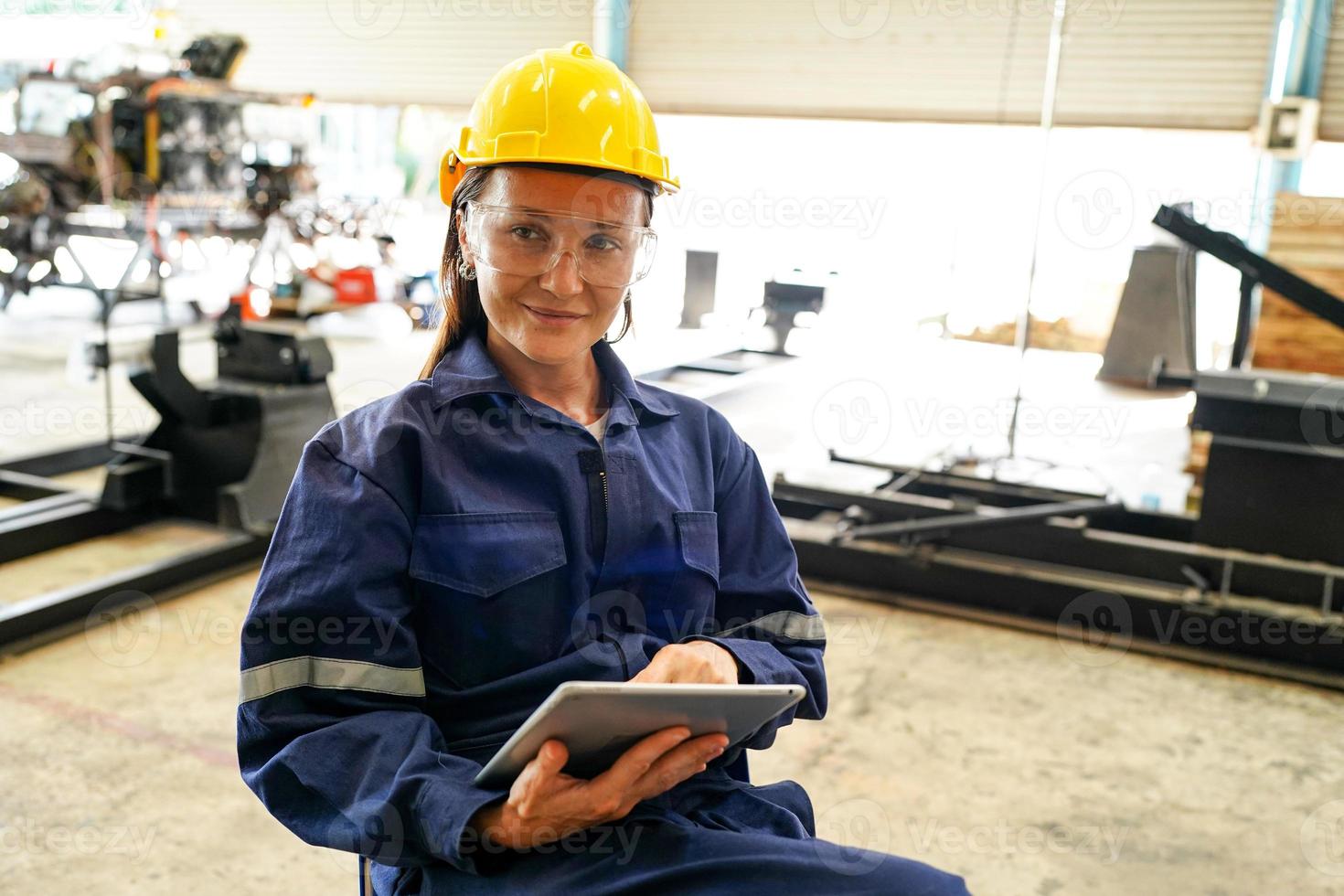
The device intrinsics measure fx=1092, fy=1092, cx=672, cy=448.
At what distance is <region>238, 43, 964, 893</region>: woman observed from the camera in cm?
115

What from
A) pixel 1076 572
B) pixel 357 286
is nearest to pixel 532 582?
pixel 1076 572

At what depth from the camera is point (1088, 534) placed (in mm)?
4020

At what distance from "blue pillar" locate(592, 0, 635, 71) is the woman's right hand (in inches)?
292

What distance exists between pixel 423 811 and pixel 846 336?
9048mm

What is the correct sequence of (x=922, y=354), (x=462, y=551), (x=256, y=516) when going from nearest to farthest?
(x=462, y=551)
(x=256, y=516)
(x=922, y=354)

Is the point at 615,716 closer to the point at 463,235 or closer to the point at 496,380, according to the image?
the point at 496,380

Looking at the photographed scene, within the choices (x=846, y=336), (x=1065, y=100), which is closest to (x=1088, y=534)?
(x=1065, y=100)

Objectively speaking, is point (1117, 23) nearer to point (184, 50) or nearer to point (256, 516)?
point (256, 516)

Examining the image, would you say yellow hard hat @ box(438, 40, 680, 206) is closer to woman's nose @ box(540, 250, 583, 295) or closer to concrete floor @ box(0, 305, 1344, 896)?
woman's nose @ box(540, 250, 583, 295)

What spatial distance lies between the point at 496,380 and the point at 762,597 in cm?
46

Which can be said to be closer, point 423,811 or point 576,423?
point 423,811

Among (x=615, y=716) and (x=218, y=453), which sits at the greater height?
(x=615, y=716)

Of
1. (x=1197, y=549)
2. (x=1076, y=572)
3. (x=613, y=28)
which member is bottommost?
(x=1076, y=572)

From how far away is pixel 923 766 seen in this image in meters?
3.00
